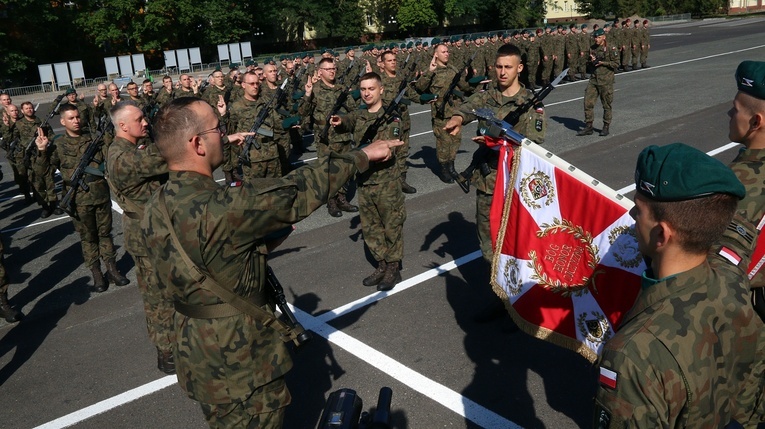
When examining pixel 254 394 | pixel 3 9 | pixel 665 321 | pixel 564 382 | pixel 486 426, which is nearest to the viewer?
pixel 665 321

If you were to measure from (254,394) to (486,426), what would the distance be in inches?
74.8

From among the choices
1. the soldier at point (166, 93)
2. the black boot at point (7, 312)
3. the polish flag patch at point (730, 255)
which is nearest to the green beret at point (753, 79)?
the polish flag patch at point (730, 255)

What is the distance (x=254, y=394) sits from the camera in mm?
3018

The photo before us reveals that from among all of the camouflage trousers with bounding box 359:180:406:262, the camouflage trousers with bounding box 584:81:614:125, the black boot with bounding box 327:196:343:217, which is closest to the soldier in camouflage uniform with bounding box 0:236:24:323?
the camouflage trousers with bounding box 359:180:406:262

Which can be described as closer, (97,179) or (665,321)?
(665,321)

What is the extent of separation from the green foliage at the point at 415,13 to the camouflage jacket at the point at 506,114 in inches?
2480

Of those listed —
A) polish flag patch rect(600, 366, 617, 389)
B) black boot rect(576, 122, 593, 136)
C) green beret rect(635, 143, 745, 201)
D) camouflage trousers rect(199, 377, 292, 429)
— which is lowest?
black boot rect(576, 122, 593, 136)

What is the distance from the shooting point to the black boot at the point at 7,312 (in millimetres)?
6395

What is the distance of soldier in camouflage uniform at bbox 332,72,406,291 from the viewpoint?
6332mm

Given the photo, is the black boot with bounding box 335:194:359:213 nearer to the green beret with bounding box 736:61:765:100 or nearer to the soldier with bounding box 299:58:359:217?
the soldier with bounding box 299:58:359:217

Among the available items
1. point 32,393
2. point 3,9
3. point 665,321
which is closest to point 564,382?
point 665,321

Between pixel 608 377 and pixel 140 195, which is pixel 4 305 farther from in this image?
pixel 608 377

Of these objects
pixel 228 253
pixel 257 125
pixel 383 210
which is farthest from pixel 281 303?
pixel 257 125

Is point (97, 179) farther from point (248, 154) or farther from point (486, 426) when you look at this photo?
point (486, 426)
